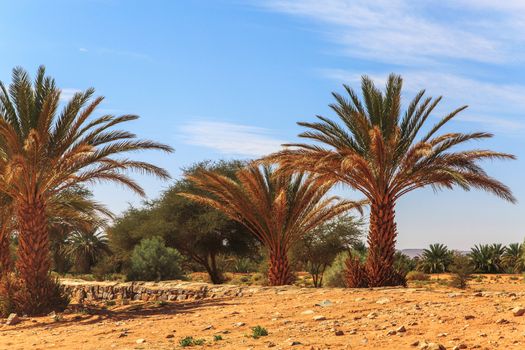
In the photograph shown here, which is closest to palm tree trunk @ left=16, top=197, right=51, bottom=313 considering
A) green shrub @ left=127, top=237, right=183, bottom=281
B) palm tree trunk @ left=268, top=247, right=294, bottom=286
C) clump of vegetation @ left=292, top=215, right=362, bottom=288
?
green shrub @ left=127, top=237, right=183, bottom=281

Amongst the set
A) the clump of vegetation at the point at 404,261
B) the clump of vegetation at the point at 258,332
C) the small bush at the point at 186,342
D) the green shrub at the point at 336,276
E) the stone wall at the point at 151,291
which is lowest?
the small bush at the point at 186,342

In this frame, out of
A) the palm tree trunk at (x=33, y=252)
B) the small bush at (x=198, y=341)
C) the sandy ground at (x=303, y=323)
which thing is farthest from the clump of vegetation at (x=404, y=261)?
the small bush at (x=198, y=341)

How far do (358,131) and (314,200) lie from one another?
4496 mm

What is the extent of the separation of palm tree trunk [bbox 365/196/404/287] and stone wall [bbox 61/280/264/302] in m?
3.84

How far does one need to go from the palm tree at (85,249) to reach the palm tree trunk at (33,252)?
3444 cm

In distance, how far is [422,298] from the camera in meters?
16.0

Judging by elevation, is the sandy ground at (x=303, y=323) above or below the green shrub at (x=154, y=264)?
below

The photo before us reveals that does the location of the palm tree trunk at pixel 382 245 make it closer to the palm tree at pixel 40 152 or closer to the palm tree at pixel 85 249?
the palm tree at pixel 40 152

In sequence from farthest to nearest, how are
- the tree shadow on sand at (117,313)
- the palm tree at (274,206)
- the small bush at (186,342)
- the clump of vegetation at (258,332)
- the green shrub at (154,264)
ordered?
the green shrub at (154,264) < the palm tree at (274,206) < the tree shadow on sand at (117,313) < the clump of vegetation at (258,332) < the small bush at (186,342)

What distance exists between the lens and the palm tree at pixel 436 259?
149ft

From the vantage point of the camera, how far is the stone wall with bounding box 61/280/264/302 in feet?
71.4

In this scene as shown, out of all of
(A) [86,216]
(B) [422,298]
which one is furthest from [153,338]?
(A) [86,216]

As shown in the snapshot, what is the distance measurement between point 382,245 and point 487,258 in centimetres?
2650

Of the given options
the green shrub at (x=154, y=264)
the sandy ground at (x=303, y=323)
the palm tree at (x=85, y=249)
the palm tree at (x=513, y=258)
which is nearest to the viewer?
the sandy ground at (x=303, y=323)
